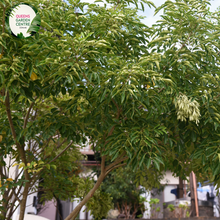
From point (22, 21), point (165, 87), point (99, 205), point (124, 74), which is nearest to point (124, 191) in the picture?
point (99, 205)

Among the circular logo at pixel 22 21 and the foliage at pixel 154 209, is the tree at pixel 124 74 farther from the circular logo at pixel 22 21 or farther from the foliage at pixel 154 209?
the foliage at pixel 154 209

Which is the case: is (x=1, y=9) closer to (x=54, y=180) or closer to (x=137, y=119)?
(x=137, y=119)

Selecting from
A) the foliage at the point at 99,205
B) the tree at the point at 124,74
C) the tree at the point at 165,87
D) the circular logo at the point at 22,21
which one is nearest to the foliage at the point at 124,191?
the foliage at the point at 99,205

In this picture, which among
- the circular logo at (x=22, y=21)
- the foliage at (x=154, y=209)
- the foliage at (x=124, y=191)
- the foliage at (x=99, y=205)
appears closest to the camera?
the circular logo at (x=22, y=21)

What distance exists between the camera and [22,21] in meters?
2.40

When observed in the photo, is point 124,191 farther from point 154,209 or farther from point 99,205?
point 99,205

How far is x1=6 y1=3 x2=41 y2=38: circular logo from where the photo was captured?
237cm

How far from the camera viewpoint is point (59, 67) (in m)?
2.39

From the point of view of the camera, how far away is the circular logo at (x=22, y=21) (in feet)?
7.76

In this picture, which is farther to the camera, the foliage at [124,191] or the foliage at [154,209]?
the foliage at [154,209]

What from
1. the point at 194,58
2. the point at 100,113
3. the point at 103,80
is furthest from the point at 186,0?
the point at 100,113

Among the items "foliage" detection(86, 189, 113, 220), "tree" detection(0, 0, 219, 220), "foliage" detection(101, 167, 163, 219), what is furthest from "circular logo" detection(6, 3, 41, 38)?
"foliage" detection(101, 167, 163, 219)

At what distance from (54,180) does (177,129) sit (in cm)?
279

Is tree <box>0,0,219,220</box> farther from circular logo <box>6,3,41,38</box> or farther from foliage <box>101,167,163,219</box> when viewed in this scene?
foliage <box>101,167,163,219</box>
